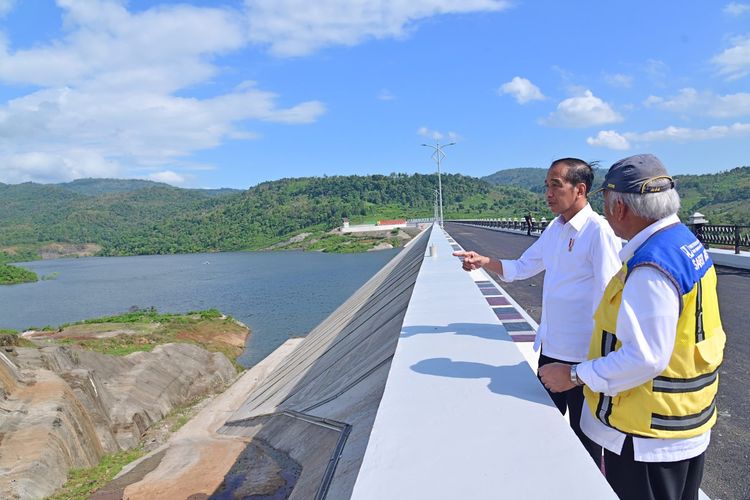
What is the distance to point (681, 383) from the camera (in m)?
1.60

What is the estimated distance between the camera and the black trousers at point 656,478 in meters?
1.70

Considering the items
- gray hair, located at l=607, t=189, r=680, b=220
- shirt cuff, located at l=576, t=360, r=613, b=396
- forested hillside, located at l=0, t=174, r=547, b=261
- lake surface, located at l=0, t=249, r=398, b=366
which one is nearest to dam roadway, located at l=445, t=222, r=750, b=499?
shirt cuff, located at l=576, t=360, r=613, b=396

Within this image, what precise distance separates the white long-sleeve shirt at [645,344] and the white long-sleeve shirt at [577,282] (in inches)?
27.2

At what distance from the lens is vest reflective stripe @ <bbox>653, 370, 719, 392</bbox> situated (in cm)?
160

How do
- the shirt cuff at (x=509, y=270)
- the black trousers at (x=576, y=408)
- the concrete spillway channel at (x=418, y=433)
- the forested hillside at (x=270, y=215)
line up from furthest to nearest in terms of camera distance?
the forested hillside at (x=270, y=215)
the shirt cuff at (x=509, y=270)
the black trousers at (x=576, y=408)
the concrete spillway channel at (x=418, y=433)

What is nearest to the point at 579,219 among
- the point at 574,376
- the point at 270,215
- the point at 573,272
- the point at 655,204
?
the point at 573,272

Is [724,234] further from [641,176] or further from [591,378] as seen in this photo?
[591,378]

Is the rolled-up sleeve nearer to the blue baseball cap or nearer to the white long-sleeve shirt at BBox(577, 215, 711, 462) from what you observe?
the white long-sleeve shirt at BBox(577, 215, 711, 462)

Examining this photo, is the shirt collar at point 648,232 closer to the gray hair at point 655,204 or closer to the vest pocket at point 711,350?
the gray hair at point 655,204

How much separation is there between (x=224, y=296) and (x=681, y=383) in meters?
45.6

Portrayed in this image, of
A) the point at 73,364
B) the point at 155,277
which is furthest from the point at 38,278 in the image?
the point at 73,364

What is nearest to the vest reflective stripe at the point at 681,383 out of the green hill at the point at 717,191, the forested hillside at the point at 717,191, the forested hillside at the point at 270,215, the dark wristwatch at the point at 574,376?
the dark wristwatch at the point at 574,376

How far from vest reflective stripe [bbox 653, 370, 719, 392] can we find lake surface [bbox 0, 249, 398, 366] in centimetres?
2291

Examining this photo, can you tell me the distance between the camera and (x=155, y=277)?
66750mm
